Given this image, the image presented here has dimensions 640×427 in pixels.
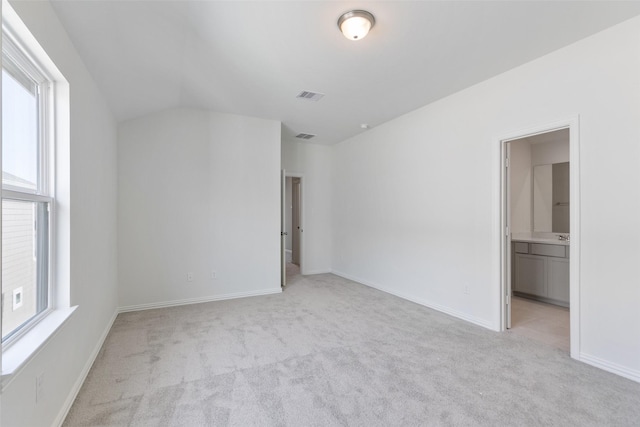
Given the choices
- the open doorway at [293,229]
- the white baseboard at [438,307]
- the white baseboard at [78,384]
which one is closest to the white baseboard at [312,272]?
the open doorway at [293,229]

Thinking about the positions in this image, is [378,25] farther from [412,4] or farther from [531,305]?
[531,305]

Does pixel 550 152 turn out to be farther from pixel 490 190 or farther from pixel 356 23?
pixel 356 23

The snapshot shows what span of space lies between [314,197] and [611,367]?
4.88m

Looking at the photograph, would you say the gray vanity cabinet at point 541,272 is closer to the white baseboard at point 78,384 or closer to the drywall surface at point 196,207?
the drywall surface at point 196,207

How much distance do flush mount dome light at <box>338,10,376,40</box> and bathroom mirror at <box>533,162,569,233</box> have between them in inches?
177

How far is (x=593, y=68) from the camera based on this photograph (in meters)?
2.52

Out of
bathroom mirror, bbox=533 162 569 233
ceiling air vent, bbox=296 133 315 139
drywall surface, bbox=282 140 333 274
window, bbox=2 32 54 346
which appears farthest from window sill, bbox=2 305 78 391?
bathroom mirror, bbox=533 162 569 233

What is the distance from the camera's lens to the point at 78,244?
2266 mm

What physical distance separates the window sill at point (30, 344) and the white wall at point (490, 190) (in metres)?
3.74

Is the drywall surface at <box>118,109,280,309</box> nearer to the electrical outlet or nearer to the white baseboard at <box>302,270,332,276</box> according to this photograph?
the white baseboard at <box>302,270,332,276</box>

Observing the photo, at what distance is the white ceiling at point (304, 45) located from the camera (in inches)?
84.0

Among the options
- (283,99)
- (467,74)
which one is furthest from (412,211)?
(283,99)

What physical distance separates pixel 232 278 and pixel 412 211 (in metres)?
2.86

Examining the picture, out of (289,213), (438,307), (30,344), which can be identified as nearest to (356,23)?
(30,344)
